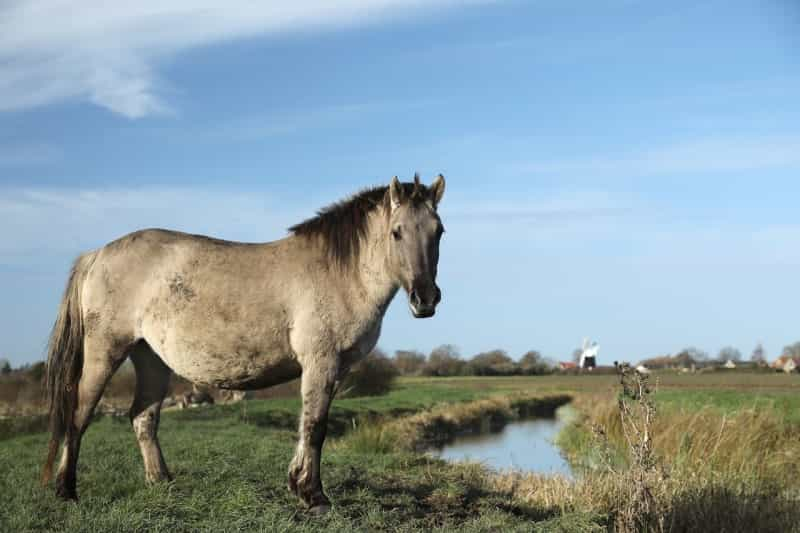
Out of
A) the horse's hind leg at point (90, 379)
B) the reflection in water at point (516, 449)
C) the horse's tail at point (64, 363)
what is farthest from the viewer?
the reflection in water at point (516, 449)

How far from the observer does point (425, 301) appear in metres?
6.13

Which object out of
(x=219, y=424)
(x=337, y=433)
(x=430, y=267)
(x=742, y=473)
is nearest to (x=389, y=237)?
(x=430, y=267)

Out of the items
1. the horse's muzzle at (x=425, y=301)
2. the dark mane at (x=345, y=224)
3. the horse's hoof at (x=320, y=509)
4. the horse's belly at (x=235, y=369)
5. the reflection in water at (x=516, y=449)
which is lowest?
the reflection in water at (x=516, y=449)

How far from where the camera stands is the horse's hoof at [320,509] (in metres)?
6.41

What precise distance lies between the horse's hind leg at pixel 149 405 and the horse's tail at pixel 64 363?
0.56 meters

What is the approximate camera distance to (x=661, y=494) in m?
8.35

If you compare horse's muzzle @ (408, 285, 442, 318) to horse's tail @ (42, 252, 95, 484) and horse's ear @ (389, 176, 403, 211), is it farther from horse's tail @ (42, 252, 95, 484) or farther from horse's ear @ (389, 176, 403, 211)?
horse's tail @ (42, 252, 95, 484)

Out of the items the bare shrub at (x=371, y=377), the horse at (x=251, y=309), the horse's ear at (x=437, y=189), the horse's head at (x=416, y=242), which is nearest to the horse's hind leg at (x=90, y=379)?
the horse at (x=251, y=309)

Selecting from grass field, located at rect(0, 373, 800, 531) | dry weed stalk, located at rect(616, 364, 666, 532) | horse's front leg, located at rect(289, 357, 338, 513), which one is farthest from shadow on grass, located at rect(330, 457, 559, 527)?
dry weed stalk, located at rect(616, 364, 666, 532)

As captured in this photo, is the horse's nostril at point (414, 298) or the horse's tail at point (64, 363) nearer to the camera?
the horse's nostril at point (414, 298)

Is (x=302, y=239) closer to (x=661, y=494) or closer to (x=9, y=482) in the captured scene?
(x=9, y=482)

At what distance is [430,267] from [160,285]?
2625 mm

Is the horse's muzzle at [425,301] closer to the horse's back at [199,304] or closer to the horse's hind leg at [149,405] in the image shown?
the horse's back at [199,304]

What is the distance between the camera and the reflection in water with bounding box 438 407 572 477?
1855 cm
